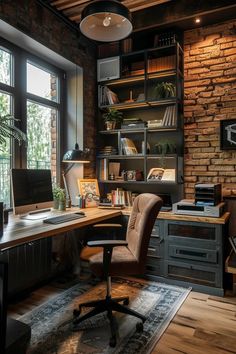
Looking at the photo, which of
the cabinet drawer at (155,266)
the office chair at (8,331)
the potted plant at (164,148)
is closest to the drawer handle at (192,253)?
the cabinet drawer at (155,266)

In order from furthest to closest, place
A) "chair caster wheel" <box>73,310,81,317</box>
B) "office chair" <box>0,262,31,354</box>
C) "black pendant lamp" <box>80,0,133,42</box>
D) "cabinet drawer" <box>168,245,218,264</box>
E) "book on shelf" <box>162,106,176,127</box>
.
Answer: "book on shelf" <box>162,106,176,127</box>, "cabinet drawer" <box>168,245,218,264</box>, "chair caster wheel" <box>73,310,81,317</box>, "black pendant lamp" <box>80,0,133,42</box>, "office chair" <box>0,262,31,354</box>

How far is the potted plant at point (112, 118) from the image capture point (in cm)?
363

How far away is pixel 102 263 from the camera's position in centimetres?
208

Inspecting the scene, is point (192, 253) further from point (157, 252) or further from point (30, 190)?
point (30, 190)

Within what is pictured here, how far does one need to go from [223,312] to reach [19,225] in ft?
6.21

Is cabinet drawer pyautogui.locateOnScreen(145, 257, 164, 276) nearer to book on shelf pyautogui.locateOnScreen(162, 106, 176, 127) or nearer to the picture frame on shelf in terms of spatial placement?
the picture frame on shelf

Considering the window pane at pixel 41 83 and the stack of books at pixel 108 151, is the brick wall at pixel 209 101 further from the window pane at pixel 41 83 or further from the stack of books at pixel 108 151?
the window pane at pixel 41 83

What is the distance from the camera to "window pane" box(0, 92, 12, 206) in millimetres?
2835

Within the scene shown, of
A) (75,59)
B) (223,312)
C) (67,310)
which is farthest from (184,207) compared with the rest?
(75,59)

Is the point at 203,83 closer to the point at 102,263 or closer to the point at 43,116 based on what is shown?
the point at 43,116

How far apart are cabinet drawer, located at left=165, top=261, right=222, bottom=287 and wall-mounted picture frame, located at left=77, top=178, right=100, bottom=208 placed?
1139 millimetres

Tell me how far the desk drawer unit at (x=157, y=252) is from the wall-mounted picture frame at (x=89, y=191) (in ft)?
2.82

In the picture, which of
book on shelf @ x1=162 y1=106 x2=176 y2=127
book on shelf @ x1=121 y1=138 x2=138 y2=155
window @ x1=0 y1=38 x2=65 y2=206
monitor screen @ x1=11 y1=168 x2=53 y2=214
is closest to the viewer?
monitor screen @ x1=11 y1=168 x2=53 y2=214

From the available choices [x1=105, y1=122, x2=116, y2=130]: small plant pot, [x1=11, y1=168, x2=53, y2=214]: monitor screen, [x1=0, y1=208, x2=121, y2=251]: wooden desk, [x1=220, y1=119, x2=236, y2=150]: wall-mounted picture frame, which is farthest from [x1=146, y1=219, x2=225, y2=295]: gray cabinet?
[x1=105, y1=122, x2=116, y2=130]: small plant pot
